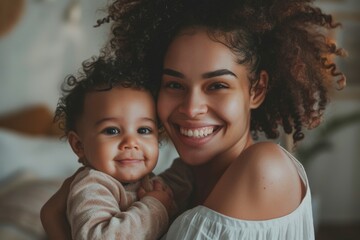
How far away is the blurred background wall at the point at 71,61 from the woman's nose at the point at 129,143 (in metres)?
3.64

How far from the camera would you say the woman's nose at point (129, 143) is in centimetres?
115

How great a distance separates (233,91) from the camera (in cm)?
115

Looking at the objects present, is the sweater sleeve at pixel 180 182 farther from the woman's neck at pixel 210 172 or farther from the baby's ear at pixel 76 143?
the baby's ear at pixel 76 143

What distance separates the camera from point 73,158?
373 centimetres

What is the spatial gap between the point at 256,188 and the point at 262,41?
414mm

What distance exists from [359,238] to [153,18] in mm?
3766

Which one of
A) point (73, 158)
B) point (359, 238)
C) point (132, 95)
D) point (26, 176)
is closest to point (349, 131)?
point (359, 238)

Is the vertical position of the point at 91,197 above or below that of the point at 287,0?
below

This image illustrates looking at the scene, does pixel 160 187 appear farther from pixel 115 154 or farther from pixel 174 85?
pixel 174 85

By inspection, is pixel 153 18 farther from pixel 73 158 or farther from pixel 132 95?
pixel 73 158

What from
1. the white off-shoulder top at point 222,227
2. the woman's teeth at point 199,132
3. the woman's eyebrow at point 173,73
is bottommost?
the white off-shoulder top at point 222,227

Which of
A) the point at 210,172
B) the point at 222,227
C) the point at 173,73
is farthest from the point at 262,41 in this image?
the point at 222,227

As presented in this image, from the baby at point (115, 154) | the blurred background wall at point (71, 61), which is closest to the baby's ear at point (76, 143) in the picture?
the baby at point (115, 154)

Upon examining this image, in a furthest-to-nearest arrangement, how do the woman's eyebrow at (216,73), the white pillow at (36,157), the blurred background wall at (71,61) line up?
1. the blurred background wall at (71,61)
2. the white pillow at (36,157)
3. the woman's eyebrow at (216,73)
